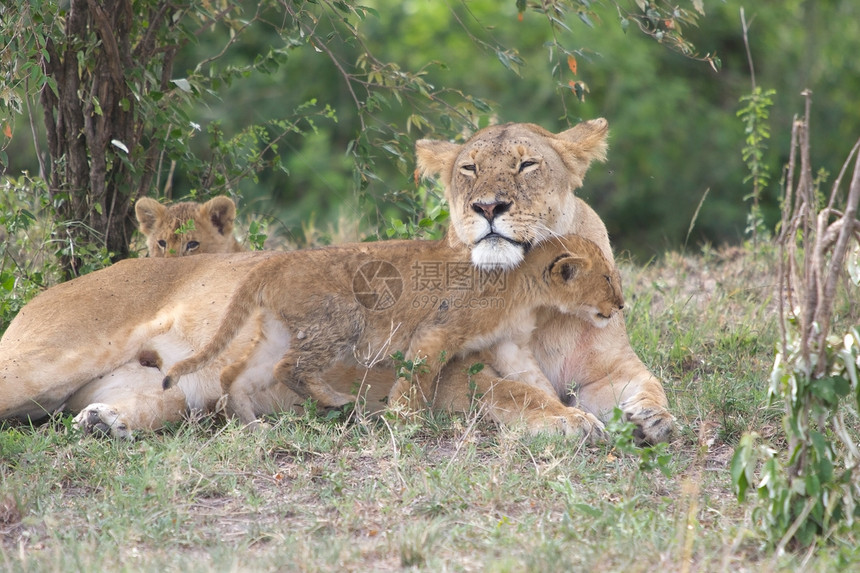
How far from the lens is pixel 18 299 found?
16.7 ft

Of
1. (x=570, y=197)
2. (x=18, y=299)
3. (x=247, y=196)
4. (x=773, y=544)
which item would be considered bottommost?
(x=247, y=196)

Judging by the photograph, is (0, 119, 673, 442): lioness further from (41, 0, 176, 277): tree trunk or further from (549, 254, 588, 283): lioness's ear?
(41, 0, 176, 277): tree trunk

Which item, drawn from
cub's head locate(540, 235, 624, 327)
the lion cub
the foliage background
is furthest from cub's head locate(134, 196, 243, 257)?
the foliage background

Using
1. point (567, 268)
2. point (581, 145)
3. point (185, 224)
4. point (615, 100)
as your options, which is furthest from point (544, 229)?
point (615, 100)

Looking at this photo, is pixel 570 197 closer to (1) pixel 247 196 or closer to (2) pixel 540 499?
(2) pixel 540 499

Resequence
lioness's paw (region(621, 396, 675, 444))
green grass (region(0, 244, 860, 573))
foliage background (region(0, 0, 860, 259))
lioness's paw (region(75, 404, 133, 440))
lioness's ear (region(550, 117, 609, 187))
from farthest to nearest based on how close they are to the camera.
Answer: foliage background (region(0, 0, 860, 259)) < lioness's ear (region(550, 117, 609, 187)) < lioness's paw (region(75, 404, 133, 440)) < lioness's paw (region(621, 396, 675, 444)) < green grass (region(0, 244, 860, 573))

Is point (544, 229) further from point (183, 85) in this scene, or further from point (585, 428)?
point (183, 85)

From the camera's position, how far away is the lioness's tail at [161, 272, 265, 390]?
13.3 feet

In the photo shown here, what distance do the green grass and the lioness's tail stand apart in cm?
29

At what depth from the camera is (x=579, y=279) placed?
4.33 m

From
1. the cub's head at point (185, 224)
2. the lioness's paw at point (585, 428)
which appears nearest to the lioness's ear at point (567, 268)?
the lioness's paw at point (585, 428)

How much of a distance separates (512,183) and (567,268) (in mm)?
406

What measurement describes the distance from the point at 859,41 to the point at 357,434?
12968 millimetres

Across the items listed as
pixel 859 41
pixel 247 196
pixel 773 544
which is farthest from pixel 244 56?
pixel 773 544
